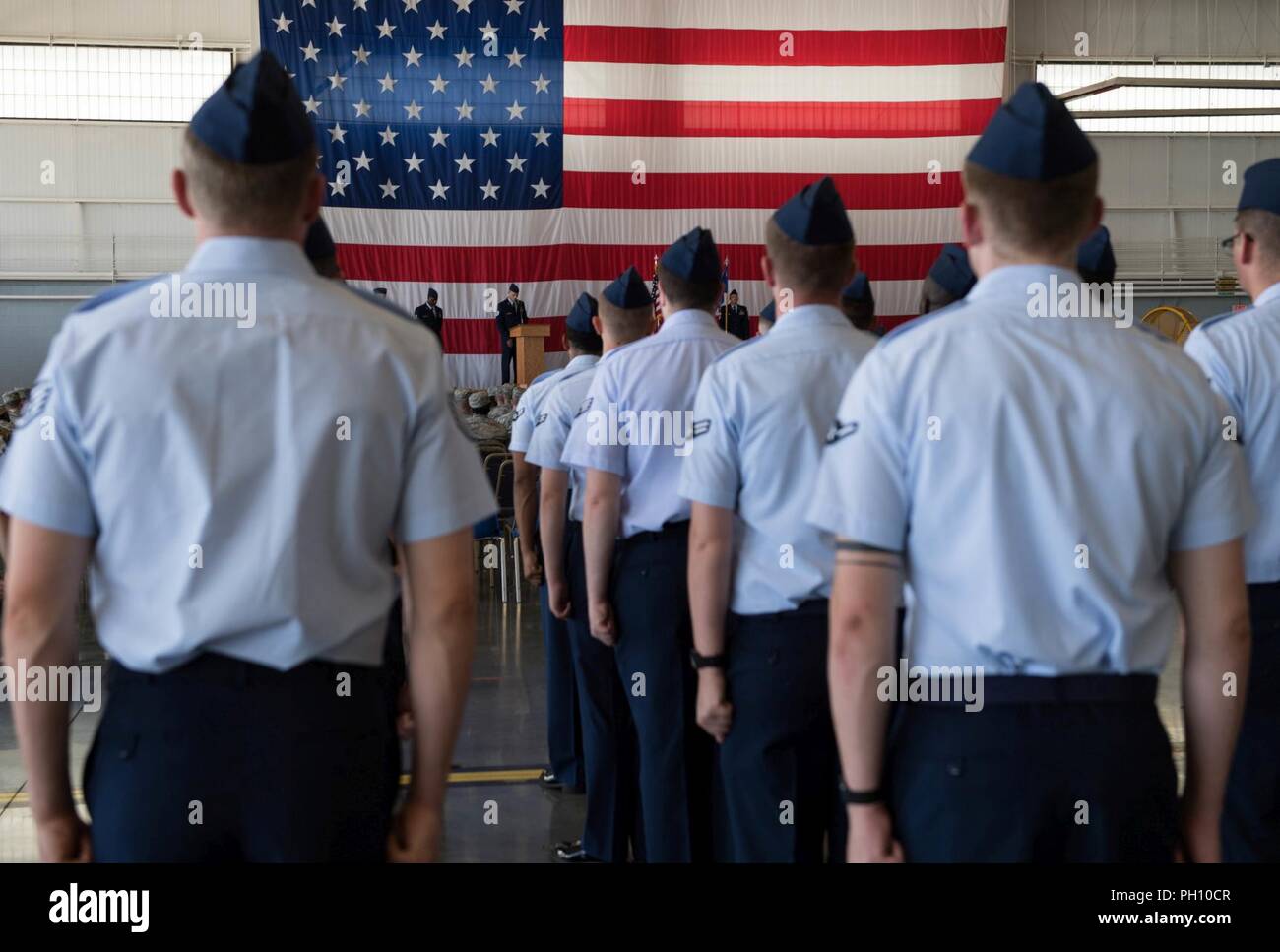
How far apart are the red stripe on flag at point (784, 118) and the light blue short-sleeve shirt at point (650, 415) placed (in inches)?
594

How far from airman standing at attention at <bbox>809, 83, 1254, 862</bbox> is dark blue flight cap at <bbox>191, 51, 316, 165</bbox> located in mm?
794

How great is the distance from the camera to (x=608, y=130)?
708 inches

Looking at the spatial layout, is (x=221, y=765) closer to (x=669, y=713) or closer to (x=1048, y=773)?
(x=1048, y=773)

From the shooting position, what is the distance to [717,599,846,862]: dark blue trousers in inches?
106

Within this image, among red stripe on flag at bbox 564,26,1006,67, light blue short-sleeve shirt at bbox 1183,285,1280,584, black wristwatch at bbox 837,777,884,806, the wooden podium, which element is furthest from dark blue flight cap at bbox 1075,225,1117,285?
red stripe on flag at bbox 564,26,1006,67

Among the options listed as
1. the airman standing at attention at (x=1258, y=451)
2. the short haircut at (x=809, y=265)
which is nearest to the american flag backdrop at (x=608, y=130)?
the short haircut at (x=809, y=265)

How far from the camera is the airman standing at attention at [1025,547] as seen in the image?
1606 millimetres

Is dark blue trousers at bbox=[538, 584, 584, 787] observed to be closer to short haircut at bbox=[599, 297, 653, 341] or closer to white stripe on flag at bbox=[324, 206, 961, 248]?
short haircut at bbox=[599, 297, 653, 341]

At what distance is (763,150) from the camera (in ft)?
59.4

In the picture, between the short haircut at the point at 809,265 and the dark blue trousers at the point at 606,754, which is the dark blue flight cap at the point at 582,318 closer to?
the dark blue trousers at the point at 606,754

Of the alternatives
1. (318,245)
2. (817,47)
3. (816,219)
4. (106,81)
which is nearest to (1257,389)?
(816,219)

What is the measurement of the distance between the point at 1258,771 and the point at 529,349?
1336 centimetres
